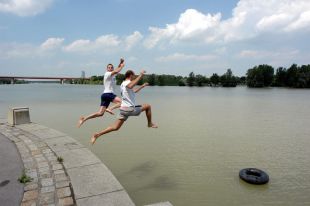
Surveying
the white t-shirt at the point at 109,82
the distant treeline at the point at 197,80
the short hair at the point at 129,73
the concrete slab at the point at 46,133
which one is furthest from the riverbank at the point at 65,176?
the distant treeline at the point at 197,80

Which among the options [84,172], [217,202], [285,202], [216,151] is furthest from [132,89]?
[216,151]

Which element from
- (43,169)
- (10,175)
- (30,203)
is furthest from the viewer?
(43,169)

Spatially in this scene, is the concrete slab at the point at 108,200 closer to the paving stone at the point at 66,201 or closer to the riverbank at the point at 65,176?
the riverbank at the point at 65,176

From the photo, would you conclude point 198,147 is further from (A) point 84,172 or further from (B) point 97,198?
(B) point 97,198

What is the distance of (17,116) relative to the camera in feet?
41.5

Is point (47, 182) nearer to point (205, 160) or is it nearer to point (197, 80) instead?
point (205, 160)

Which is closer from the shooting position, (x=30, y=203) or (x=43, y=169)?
(x=30, y=203)

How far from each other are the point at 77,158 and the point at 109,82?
7.86 feet

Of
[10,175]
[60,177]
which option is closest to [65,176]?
[60,177]

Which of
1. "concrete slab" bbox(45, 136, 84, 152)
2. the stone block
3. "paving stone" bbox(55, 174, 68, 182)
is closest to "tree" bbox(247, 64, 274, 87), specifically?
the stone block

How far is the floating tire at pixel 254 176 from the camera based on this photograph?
26.7ft

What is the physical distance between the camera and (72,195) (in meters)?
5.54

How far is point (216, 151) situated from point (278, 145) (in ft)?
11.6

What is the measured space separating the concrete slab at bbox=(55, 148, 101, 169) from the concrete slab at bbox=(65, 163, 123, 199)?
320 mm
